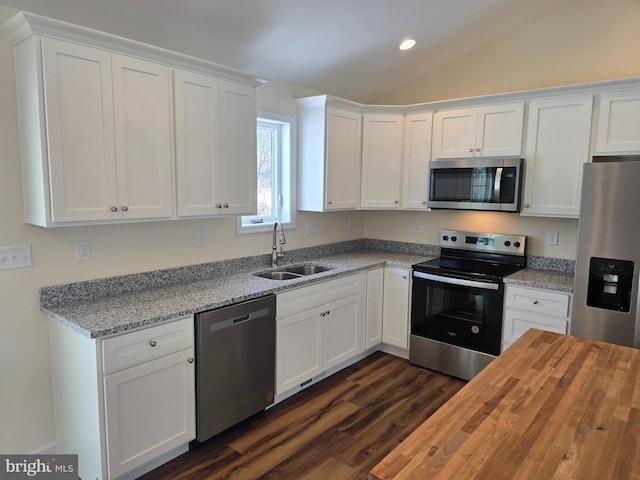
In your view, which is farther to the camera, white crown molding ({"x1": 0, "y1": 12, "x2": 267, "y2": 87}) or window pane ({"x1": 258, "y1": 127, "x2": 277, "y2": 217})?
window pane ({"x1": 258, "y1": 127, "x2": 277, "y2": 217})

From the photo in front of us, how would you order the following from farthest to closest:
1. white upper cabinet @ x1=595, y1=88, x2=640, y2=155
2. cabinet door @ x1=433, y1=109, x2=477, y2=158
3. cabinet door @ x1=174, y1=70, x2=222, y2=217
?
cabinet door @ x1=433, y1=109, x2=477, y2=158, white upper cabinet @ x1=595, y1=88, x2=640, y2=155, cabinet door @ x1=174, y1=70, x2=222, y2=217

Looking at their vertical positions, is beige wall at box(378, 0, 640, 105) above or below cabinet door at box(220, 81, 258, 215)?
above

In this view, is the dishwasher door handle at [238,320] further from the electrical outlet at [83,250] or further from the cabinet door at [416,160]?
the cabinet door at [416,160]

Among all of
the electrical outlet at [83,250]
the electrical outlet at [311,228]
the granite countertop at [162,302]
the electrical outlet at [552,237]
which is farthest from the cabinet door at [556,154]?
the electrical outlet at [83,250]

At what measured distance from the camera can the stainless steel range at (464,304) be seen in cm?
328

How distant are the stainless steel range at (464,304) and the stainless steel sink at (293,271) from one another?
835 millimetres

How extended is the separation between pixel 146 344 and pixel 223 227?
1.24 meters

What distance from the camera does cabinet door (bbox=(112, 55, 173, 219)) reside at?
Result: 2219 millimetres

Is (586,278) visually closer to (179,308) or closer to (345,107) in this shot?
(345,107)

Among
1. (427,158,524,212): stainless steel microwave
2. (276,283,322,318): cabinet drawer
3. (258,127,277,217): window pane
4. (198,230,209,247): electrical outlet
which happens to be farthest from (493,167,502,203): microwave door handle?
(198,230,209,247): electrical outlet

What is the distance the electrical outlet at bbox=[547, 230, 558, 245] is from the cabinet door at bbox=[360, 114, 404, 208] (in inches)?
51.1

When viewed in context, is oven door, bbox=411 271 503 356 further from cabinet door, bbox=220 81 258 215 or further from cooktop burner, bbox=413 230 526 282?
cabinet door, bbox=220 81 258 215

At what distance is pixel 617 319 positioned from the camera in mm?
2674

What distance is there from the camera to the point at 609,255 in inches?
105
